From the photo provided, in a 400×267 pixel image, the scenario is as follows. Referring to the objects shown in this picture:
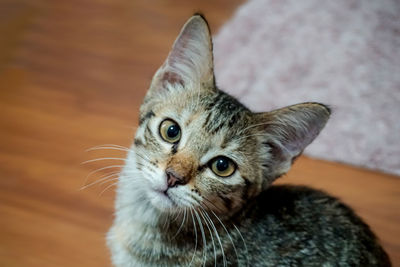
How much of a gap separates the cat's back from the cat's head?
0.37 ft

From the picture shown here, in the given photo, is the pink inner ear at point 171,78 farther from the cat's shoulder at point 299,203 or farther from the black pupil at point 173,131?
Answer: the cat's shoulder at point 299,203

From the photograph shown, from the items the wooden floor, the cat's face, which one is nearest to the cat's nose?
the cat's face

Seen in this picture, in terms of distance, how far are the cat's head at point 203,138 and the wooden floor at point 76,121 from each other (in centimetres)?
52

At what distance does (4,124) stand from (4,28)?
63 centimetres

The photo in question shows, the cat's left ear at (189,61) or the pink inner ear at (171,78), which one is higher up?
the cat's left ear at (189,61)

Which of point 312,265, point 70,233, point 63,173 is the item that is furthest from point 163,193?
point 63,173

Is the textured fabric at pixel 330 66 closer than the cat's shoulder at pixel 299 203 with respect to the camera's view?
No

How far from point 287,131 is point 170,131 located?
0.29 m

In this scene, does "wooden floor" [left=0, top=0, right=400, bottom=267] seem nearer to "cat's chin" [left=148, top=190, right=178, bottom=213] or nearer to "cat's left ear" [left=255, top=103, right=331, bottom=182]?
"cat's chin" [left=148, top=190, right=178, bottom=213]

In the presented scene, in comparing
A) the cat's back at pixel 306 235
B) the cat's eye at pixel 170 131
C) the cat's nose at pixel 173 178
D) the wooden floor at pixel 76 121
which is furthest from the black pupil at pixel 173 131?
the wooden floor at pixel 76 121

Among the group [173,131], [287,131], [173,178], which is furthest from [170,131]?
[287,131]

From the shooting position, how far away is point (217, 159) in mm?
1102

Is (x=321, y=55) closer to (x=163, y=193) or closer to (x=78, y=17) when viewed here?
(x=78, y=17)

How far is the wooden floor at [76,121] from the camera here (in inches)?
62.7
